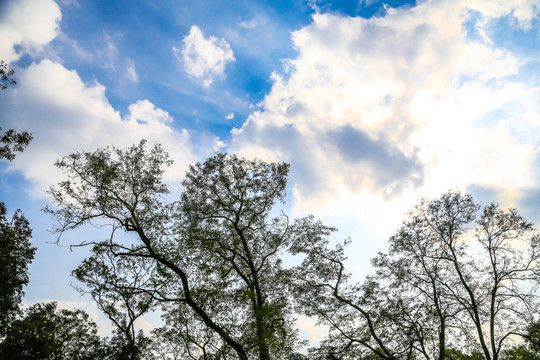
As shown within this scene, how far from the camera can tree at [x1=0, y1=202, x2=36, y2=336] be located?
18672 millimetres

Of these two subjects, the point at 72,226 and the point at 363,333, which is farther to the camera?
the point at 363,333

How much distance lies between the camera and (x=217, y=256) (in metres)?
19.2

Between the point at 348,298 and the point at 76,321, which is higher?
the point at 348,298

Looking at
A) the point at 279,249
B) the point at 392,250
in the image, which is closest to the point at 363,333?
the point at 392,250

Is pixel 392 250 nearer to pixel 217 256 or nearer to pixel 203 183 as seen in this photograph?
pixel 217 256

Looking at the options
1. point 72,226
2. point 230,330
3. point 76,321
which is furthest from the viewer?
point 76,321

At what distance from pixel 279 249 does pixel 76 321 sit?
22768 mm

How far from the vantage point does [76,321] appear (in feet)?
92.4

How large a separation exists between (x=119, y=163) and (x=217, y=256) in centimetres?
839

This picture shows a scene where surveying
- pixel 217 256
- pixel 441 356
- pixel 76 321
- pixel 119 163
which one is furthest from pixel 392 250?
pixel 76 321

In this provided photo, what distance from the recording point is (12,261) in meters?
19.4

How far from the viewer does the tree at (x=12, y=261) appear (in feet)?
61.3

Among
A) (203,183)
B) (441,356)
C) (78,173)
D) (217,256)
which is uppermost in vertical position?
(203,183)

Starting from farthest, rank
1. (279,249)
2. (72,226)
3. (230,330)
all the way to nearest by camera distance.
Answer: (279,249) → (230,330) → (72,226)
